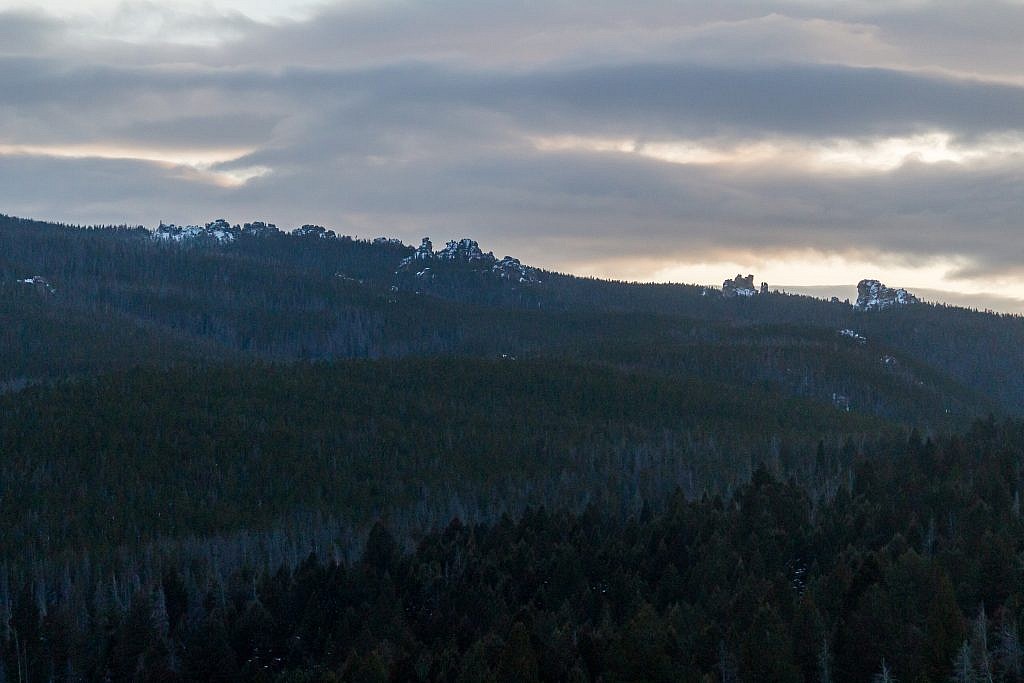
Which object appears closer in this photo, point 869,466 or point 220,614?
point 220,614

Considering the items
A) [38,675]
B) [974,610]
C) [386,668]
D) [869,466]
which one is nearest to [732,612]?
[974,610]

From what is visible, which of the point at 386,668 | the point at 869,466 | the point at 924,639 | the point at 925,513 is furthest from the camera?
the point at 869,466

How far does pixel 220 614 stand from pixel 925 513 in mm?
58675

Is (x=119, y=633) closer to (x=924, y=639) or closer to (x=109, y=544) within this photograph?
(x=109, y=544)

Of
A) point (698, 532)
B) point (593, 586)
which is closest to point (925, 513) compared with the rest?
point (698, 532)

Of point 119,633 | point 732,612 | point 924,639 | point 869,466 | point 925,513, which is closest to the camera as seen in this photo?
point 924,639

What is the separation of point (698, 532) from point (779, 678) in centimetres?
5168

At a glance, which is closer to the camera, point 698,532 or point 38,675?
point 38,675

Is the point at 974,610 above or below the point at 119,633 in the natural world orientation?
above

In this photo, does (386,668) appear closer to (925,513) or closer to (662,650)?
(662,650)

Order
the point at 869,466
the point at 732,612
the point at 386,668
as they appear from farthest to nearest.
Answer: the point at 869,466, the point at 732,612, the point at 386,668

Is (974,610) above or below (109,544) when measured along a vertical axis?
above

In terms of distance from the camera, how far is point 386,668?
94.4 meters

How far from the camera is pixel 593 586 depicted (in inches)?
4936
